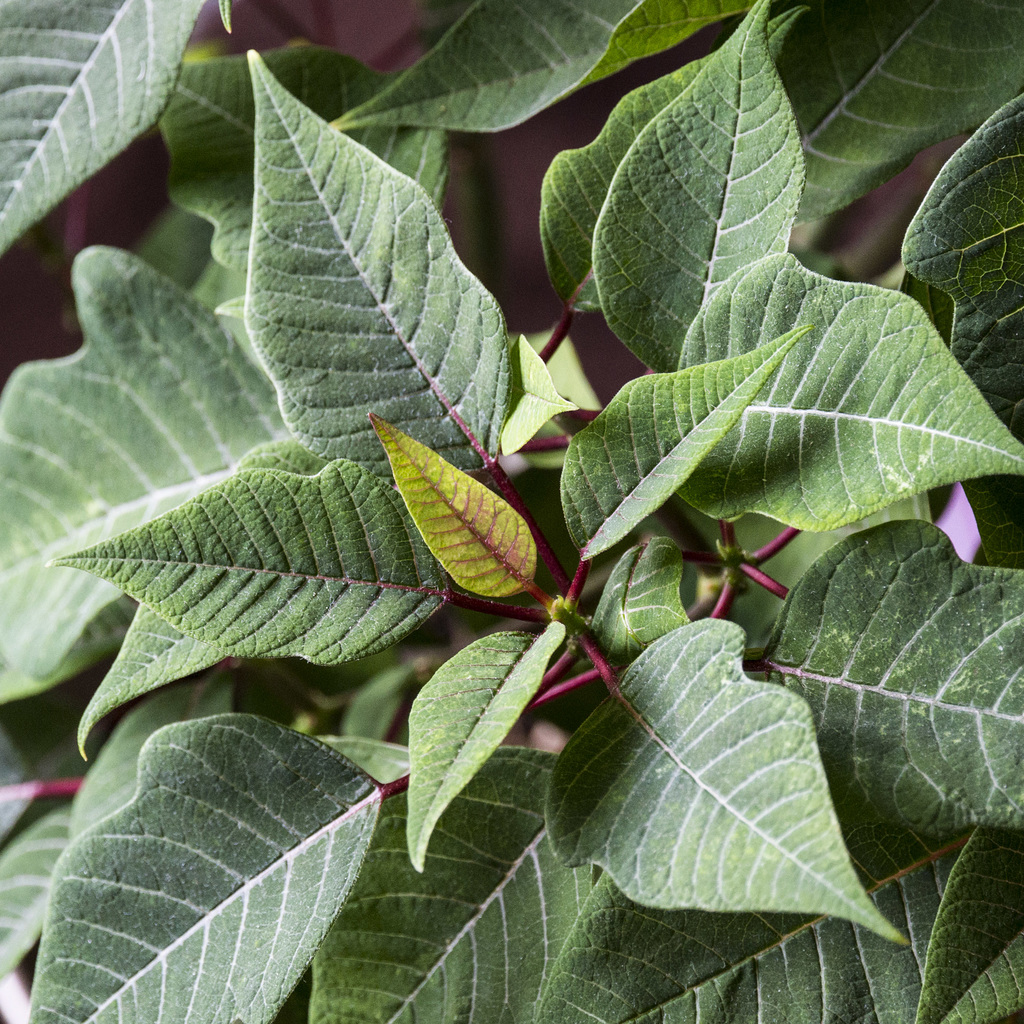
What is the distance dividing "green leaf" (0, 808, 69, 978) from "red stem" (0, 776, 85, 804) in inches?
2.0

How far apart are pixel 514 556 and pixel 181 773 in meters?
0.17

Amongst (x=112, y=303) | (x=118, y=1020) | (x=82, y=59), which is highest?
(x=82, y=59)

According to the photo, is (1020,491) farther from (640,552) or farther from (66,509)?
(66,509)

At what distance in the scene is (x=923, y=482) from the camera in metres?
0.32

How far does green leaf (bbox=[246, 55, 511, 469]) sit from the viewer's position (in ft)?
1.31

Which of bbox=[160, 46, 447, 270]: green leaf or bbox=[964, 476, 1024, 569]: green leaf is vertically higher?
bbox=[160, 46, 447, 270]: green leaf

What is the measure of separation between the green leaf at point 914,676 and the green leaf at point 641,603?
0.16 feet

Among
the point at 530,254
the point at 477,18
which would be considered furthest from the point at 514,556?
the point at 530,254

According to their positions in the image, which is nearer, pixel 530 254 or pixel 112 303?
pixel 112 303

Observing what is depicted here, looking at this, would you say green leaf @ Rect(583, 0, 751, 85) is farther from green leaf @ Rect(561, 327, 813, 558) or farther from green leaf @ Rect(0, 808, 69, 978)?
green leaf @ Rect(0, 808, 69, 978)

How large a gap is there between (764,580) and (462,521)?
166 millimetres

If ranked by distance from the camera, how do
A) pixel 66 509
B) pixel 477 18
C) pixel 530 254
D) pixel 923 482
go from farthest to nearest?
pixel 530 254 < pixel 66 509 < pixel 477 18 < pixel 923 482

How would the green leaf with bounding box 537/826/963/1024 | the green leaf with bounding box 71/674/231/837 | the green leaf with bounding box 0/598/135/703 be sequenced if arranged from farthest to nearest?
the green leaf with bounding box 0/598/135/703 < the green leaf with bounding box 71/674/231/837 < the green leaf with bounding box 537/826/963/1024

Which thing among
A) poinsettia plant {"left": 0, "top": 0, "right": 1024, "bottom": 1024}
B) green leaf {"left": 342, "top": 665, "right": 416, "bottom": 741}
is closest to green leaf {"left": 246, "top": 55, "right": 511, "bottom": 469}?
poinsettia plant {"left": 0, "top": 0, "right": 1024, "bottom": 1024}
